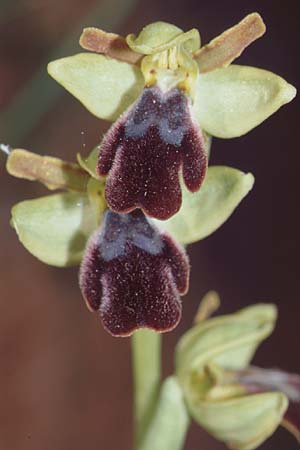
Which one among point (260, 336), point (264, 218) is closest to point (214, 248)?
point (264, 218)

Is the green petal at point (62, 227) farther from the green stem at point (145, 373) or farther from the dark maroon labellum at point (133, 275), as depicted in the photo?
the green stem at point (145, 373)

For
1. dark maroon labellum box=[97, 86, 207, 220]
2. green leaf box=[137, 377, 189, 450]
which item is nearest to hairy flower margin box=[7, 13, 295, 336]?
dark maroon labellum box=[97, 86, 207, 220]

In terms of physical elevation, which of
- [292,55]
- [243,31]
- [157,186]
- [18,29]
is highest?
[243,31]

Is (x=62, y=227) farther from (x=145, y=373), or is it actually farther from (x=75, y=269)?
(x=75, y=269)

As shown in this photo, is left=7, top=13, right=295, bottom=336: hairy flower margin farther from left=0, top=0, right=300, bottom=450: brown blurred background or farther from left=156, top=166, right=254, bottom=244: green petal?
left=0, top=0, right=300, bottom=450: brown blurred background

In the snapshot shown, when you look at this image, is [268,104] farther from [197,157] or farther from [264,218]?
[264,218]

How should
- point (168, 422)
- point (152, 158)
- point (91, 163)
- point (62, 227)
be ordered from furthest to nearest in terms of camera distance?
point (168, 422) < point (62, 227) < point (91, 163) < point (152, 158)

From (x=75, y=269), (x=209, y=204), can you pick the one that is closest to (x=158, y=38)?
(x=209, y=204)
